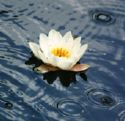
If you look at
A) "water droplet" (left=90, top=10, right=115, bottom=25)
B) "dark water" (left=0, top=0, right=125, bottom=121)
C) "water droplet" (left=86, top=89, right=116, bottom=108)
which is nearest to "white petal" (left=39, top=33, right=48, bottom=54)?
"dark water" (left=0, top=0, right=125, bottom=121)

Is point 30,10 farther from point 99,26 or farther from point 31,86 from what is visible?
point 31,86

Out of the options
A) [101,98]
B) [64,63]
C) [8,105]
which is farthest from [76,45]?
[8,105]

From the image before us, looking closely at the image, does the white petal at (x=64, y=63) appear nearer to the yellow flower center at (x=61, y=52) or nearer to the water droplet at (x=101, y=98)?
the yellow flower center at (x=61, y=52)

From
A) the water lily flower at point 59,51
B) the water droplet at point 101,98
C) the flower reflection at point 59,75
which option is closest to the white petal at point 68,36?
the water lily flower at point 59,51

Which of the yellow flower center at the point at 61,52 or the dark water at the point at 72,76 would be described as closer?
the dark water at the point at 72,76

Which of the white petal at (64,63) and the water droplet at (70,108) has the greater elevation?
the white petal at (64,63)

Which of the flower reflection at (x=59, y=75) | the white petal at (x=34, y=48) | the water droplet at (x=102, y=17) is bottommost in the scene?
the flower reflection at (x=59, y=75)

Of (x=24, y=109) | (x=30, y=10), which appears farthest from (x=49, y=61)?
(x=30, y=10)
